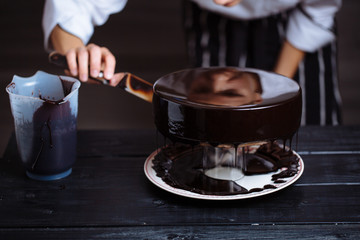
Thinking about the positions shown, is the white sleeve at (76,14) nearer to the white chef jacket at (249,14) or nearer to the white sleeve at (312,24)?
the white chef jacket at (249,14)

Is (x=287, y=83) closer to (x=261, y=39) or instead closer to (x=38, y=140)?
(x=38, y=140)

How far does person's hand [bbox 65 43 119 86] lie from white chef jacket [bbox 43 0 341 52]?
0.35 m

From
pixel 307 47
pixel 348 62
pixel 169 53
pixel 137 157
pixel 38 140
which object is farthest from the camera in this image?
pixel 169 53

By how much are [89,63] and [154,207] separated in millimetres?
456

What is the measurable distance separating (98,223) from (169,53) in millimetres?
3262

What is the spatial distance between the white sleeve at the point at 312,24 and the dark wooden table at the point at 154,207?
0.71 m

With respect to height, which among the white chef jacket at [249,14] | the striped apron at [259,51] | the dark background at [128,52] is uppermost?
the white chef jacket at [249,14]

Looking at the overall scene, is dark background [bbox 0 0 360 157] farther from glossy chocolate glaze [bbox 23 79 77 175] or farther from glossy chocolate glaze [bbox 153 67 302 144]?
glossy chocolate glaze [bbox 153 67 302 144]

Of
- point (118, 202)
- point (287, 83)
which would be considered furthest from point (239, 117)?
point (118, 202)

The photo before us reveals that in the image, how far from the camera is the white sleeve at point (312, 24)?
1.79 meters

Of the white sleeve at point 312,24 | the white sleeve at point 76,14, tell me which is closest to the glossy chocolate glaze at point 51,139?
the white sleeve at point 76,14

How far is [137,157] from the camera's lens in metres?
1.23

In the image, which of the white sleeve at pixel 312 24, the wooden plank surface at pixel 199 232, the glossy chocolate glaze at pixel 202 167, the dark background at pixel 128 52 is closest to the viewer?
the wooden plank surface at pixel 199 232

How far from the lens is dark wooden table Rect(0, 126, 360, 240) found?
89 cm
